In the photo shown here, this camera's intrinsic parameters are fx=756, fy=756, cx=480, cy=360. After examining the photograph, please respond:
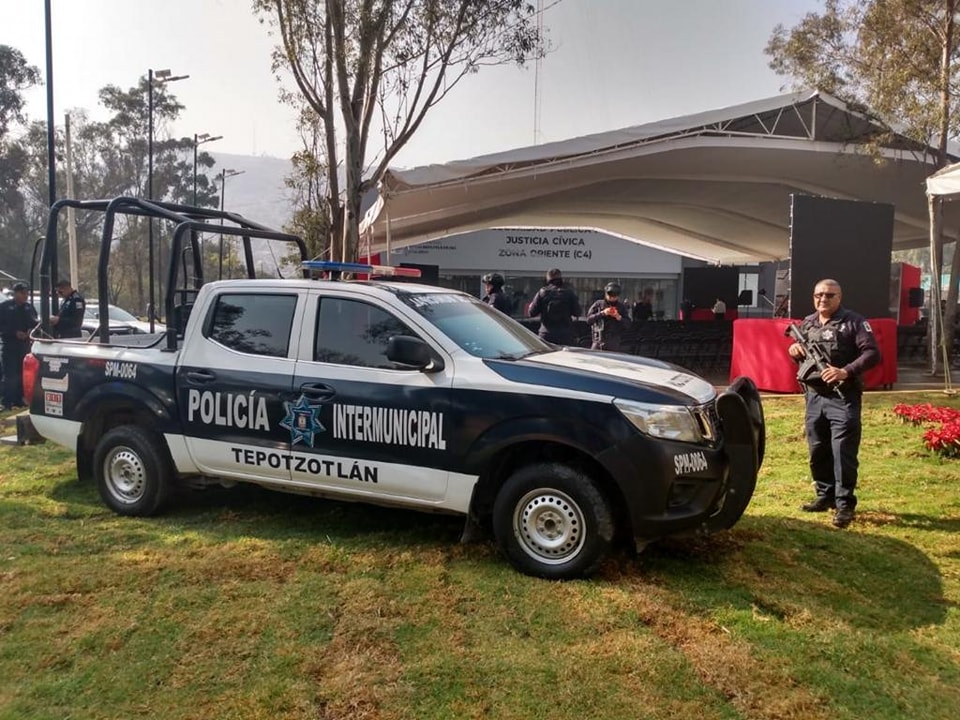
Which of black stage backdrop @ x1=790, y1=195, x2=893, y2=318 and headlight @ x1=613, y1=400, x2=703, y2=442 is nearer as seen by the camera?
headlight @ x1=613, y1=400, x2=703, y2=442

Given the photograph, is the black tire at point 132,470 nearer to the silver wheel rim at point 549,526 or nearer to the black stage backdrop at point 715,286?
the silver wheel rim at point 549,526

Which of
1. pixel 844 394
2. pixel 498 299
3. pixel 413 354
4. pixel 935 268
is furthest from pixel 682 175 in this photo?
pixel 413 354

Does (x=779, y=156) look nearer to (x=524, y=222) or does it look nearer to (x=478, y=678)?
(x=524, y=222)

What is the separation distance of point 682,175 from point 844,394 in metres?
16.2

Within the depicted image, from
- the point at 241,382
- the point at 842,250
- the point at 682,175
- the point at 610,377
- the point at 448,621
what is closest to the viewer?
the point at 448,621

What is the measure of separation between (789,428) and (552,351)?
15.3 ft

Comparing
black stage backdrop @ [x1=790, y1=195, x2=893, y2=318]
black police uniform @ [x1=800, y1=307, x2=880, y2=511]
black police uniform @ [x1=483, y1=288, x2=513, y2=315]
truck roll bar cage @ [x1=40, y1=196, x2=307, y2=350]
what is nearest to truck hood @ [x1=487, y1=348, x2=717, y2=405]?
black police uniform @ [x1=800, y1=307, x2=880, y2=511]

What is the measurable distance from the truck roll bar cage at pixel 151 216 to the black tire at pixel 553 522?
8.79 feet

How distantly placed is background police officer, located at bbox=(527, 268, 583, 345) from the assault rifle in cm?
472

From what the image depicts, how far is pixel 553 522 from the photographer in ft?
13.8

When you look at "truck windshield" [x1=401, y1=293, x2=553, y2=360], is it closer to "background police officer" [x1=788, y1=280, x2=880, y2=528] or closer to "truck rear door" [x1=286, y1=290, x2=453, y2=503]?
"truck rear door" [x1=286, y1=290, x2=453, y2=503]

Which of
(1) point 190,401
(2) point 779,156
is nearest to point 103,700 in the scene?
(1) point 190,401

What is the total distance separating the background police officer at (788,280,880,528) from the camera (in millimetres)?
5211

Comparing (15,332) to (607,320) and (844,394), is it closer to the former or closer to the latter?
(607,320)
